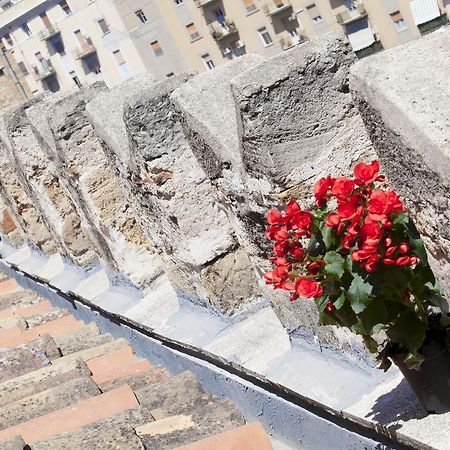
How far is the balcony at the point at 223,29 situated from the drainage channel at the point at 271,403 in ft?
127

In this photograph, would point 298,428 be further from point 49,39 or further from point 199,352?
point 49,39

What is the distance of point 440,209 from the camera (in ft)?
9.14

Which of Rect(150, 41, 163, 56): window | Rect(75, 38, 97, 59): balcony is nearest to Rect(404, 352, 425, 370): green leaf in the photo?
Rect(150, 41, 163, 56): window

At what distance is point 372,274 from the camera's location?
309 cm

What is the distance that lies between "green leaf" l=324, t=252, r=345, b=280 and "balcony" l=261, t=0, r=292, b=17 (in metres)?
39.7

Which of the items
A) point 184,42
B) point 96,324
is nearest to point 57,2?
point 184,42

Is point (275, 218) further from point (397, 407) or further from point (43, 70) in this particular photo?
point (43, 70)

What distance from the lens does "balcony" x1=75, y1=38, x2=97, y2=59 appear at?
50.0 metres

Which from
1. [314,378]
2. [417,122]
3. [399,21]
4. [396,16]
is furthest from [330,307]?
[396,16]

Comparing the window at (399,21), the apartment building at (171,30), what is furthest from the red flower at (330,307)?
the window at (399,21)

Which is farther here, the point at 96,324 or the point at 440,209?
the point at 96,324

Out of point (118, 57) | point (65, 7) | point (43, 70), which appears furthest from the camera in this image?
point (43, 70)

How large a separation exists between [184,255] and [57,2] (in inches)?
1817

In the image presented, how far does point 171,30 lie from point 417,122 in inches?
1733
